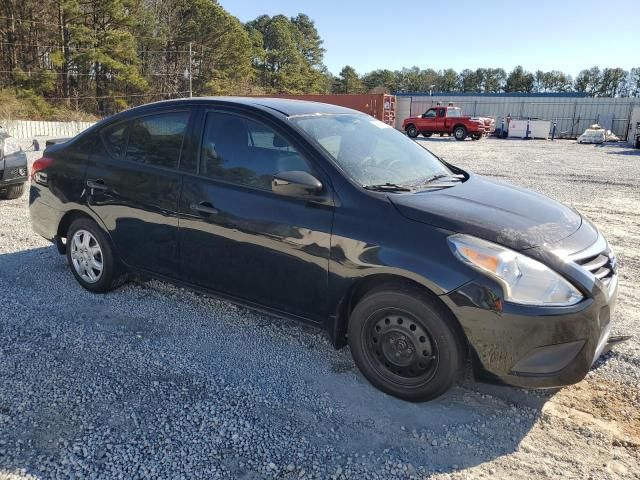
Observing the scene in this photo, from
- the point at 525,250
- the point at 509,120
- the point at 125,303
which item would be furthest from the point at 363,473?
the point at 509,120

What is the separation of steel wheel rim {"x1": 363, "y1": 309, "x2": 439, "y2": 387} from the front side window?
3.49 feet

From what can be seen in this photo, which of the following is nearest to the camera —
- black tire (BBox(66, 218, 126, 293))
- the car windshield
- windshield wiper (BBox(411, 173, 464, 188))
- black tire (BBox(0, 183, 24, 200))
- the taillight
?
the car windshield

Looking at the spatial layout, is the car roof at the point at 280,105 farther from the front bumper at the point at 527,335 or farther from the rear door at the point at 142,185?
the front bumper at the point at 527,335

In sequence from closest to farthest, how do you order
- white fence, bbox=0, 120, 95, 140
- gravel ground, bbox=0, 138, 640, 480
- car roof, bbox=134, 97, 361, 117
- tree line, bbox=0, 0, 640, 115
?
1. gravel ground, bbox=0, 138, 640, 480
2. car roof, bbox=134, 97, 361, 117
3. white fence, bbox=0, 120, 95, 140
4. tree line, bbox=0, 0, 640, 115

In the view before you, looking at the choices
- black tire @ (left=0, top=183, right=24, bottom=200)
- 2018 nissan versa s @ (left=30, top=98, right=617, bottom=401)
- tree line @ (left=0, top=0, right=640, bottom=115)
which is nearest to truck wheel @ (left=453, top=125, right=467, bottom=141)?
tree line @ (left=0, top=0, right=640, bottom=115)

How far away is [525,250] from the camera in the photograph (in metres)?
2.69

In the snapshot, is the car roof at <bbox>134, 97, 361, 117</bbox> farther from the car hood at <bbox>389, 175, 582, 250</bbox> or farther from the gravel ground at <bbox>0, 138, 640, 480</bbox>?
the gravel ground at <bbox>0, 138, 640, 480</bbox>

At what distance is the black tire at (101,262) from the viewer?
4.27 m

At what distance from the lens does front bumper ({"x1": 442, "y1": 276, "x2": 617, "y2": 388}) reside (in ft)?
8.44

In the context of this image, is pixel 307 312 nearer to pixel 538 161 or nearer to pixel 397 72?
pixel 538 161

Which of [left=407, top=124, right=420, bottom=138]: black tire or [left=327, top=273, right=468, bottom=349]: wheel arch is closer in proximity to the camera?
[left=327, top=273, right=468, bottom=349]: wheel arch

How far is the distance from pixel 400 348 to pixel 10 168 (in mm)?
7524

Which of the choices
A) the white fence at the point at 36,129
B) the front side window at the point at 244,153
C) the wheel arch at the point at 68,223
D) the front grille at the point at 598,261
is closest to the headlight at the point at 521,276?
the front grille at the point at 598,261

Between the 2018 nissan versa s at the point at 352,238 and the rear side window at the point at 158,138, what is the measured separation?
13mm
